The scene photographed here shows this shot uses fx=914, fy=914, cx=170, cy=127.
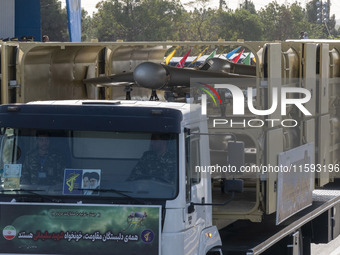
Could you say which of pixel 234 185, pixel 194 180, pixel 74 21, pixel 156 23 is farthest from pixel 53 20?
pixel 234 185

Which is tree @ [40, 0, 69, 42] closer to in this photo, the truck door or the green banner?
the truck door

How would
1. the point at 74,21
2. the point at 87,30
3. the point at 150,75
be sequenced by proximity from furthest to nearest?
1. the point at 87,30
2. the point at 74,21
3. the point at 150,75

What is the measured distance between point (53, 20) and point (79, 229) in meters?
76.7

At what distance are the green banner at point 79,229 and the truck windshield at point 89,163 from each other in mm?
182

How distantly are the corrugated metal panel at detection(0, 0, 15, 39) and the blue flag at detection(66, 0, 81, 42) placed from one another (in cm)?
1311

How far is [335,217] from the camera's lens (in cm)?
A: 1275

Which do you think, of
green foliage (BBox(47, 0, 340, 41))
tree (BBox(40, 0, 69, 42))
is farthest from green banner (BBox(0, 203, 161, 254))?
tree (BBox(40, 0, 69, 42))

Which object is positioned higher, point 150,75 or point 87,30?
point 87,30

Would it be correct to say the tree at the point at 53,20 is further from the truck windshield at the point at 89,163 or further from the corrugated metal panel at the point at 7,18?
the truck windshield at the point at 89,163

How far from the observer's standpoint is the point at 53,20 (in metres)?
83.2

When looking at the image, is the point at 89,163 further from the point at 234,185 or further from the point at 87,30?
the point at 87,30

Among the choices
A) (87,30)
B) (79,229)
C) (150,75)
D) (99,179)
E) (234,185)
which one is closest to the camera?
(79,229)

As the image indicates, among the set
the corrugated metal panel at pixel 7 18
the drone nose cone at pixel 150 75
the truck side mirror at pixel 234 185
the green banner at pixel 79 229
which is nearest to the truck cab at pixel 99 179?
the green banner at pixel 79 229

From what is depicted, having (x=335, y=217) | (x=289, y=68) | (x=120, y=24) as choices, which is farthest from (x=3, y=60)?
(x=120, y=24)
